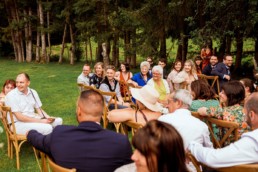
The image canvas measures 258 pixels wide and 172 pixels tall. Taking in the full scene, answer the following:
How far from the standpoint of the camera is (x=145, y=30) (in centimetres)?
1664

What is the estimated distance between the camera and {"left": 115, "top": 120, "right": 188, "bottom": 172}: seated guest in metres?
2.10

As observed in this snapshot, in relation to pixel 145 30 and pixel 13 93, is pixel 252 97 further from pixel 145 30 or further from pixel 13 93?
pixel 145 30

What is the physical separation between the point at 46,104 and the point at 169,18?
7.27 metres

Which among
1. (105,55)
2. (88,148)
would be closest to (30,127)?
(88,148)

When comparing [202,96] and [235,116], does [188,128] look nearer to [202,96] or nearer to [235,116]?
[235,116]

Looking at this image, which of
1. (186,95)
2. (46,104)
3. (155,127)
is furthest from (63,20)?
(155,127)

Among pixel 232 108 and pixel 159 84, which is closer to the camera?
pixel 232 108

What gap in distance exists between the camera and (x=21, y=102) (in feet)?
19.0

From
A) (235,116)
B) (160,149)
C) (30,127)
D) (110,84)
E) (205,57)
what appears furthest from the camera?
(205,57)

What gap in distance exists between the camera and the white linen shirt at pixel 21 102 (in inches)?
222

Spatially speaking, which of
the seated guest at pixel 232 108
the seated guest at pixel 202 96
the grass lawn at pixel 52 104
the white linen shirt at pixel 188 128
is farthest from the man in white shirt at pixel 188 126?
the grass lawn at pixel 52 104

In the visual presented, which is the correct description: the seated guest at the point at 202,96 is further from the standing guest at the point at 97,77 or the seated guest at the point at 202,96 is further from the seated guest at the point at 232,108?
the standing guest at the point at 97,77

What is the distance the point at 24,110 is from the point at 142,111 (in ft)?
7.55

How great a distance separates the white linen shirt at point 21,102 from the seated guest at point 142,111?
1891mm
